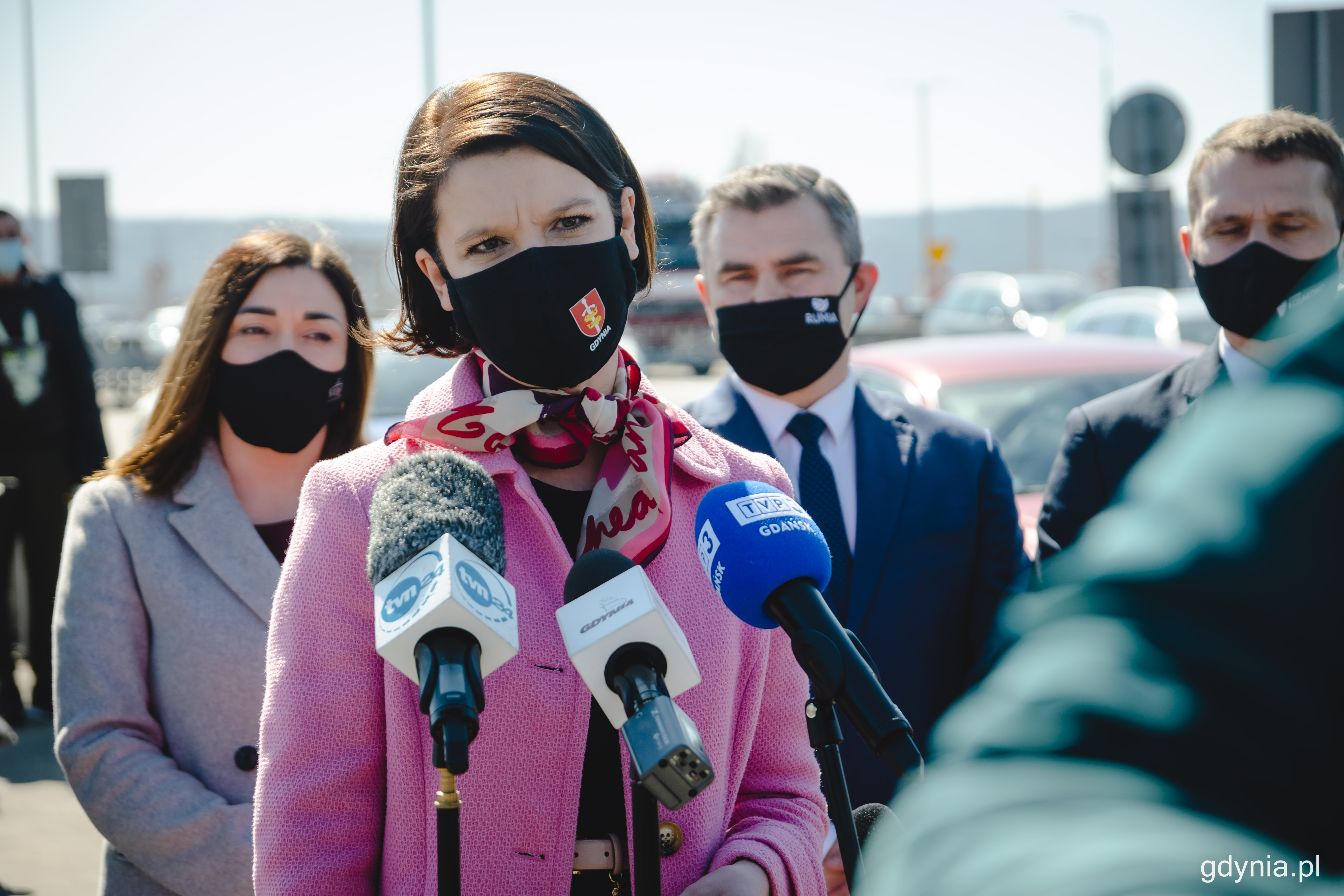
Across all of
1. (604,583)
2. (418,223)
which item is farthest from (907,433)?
(604,583)

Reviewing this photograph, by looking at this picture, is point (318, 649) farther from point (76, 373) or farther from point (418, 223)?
point (76, 373)

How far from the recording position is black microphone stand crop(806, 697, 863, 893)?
120 cm

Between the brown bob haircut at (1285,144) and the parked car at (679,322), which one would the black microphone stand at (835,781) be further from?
the parked car at (679,322)

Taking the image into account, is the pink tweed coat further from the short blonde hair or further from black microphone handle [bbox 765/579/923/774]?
the short blonde hair

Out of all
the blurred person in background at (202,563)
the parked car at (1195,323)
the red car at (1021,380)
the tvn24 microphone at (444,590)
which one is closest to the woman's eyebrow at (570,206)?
the tvn24 microphone at (444,590)

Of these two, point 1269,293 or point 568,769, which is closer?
point 568,769

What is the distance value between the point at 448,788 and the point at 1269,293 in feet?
8.92

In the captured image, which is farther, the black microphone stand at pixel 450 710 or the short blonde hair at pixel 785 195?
the short blonde hair at pixel 785 195

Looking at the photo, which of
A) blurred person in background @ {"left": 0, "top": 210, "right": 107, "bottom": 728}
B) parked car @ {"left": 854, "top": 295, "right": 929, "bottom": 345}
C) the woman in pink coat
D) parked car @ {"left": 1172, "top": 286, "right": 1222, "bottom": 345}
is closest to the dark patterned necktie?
the woman in pink coat

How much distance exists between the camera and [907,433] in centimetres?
315

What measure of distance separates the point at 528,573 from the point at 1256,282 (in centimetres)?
228

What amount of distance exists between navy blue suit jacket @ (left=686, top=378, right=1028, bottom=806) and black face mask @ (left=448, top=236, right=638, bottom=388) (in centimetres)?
125

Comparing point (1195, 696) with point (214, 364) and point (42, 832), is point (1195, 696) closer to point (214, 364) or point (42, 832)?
point (214, 364)

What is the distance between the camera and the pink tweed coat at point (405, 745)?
1571 millimetres
